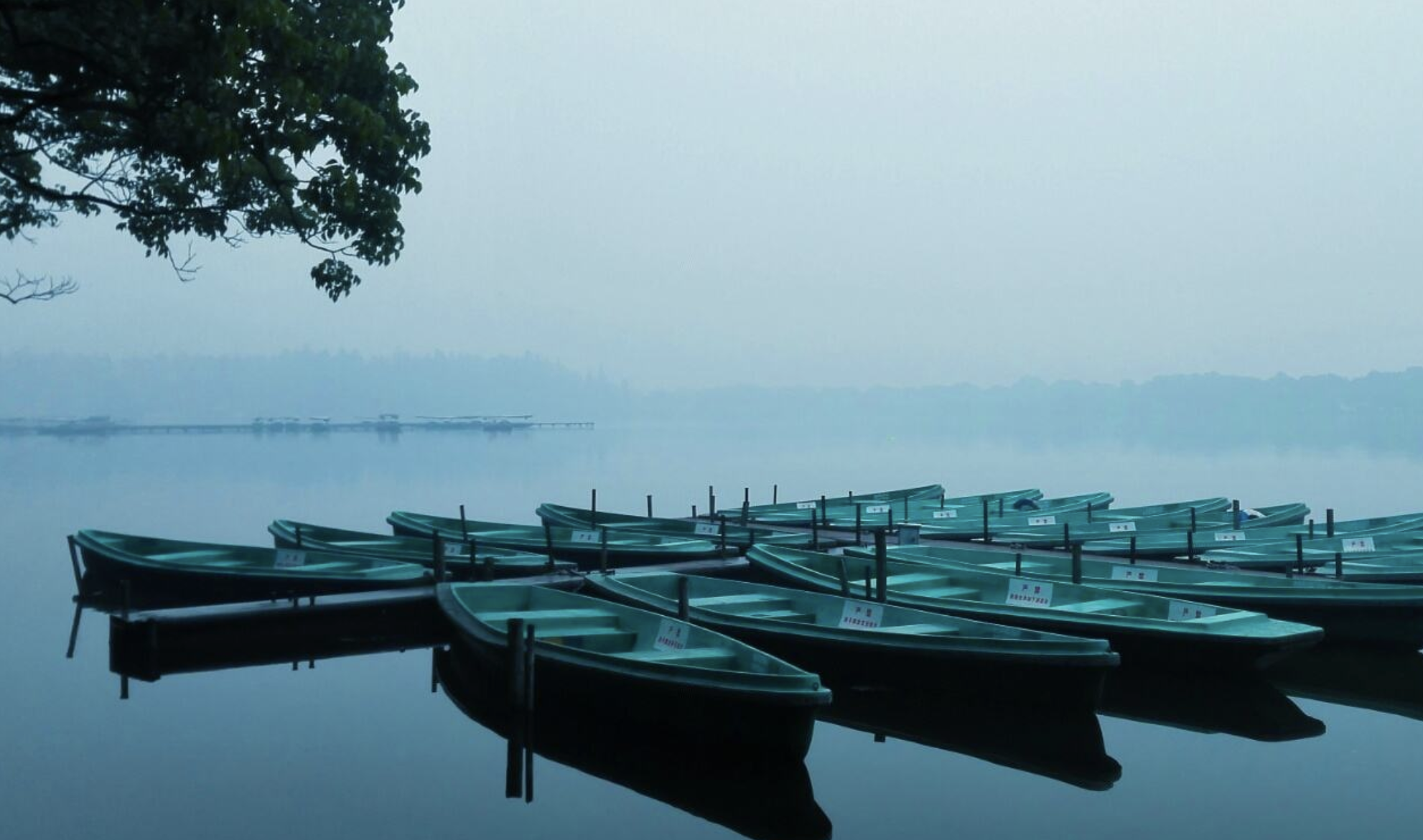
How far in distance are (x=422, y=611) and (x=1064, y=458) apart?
96.5m

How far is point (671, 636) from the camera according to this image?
12.4 meters

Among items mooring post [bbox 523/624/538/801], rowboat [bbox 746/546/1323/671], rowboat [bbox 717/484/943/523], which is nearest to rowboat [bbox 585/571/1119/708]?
rowboat [bbox 746/546/1323/671]

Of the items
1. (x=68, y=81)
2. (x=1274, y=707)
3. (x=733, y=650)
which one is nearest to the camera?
(x=68, y=81)

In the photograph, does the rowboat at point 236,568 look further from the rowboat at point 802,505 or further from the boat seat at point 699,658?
the rowboat at point 802,505

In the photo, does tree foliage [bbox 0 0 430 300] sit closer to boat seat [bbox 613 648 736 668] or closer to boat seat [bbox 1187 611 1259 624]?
boat seat [bbox 613 648 736 668]

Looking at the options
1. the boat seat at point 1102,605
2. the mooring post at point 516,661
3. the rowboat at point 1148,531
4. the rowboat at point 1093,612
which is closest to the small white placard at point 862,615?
the rowboat at point 1093,612

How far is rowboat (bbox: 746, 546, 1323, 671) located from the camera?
1323 centimetres

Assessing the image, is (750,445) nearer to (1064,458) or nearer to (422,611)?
(1064,458)

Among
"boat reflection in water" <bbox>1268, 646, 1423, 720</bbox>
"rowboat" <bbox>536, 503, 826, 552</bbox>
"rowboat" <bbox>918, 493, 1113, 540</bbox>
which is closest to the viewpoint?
"boat reflection in water" <bbox>1268, 646, 1423, 720</bbox>

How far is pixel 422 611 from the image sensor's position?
16234 millimetres

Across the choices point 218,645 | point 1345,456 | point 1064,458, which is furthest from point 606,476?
point 218,645

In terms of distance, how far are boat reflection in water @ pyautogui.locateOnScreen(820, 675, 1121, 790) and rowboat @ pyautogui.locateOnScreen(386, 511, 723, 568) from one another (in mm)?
5987

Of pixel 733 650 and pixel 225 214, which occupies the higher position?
pixel 225 214

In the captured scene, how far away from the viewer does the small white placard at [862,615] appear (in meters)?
13.8
